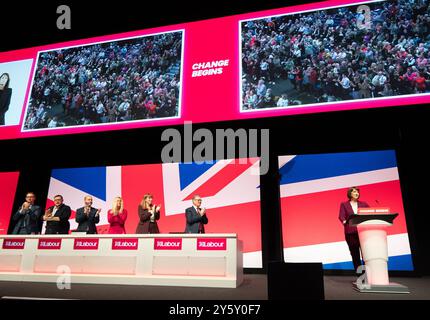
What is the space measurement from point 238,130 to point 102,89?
2.02m

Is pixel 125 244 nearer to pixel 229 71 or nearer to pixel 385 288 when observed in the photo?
pixel 229 71

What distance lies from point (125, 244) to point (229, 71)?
98.7 inches

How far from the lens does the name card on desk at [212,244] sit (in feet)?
11.9

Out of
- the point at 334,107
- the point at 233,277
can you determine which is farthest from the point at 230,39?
the point at 233,277

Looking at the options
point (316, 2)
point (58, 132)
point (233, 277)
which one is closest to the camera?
point (233, 277)

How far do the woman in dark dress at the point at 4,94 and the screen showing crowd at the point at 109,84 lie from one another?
1.40ft

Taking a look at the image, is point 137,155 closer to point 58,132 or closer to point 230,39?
point 58,132

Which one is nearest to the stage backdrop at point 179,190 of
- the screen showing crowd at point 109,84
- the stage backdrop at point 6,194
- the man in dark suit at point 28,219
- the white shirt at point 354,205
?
the stage backdrop at point 6,194

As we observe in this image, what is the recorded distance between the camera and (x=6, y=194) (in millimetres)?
6086

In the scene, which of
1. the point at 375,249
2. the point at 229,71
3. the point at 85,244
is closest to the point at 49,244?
the point at 85,244

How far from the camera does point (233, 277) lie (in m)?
3.47

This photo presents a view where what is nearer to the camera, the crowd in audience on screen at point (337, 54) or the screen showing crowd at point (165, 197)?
the crowd in audience on screen at point (337, 54)

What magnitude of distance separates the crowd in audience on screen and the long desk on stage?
71.5 inches

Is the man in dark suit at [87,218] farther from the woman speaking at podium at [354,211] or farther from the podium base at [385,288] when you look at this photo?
the podium base at [385,288]
